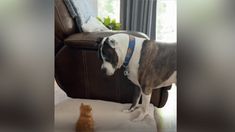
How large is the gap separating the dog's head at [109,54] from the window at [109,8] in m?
0.09

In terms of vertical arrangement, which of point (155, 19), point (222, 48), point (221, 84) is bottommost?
point (221, 84)

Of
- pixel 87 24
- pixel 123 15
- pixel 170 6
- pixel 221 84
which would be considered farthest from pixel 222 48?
pixel 87 24

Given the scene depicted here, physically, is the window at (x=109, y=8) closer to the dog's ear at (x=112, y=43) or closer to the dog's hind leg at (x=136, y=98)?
the dog's ear at (x=112, y=43)

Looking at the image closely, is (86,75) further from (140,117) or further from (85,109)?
(140,117)

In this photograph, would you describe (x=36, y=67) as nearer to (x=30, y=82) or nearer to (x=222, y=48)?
(x=30, y=82)

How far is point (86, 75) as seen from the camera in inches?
37.9

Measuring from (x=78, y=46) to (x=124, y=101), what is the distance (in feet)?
0.84

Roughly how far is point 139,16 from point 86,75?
28 centimetres

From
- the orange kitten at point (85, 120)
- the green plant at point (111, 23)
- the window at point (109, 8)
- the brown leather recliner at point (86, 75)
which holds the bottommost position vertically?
the orange kitten at point (85, 120)

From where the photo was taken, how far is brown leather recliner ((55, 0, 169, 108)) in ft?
3.10

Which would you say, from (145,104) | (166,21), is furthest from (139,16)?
(145,104)

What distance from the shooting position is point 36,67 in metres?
0.90

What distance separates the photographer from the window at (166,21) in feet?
3.03

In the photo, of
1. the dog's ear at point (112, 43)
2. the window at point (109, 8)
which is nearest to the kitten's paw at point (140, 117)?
the dog's ear at point (112, 43)
